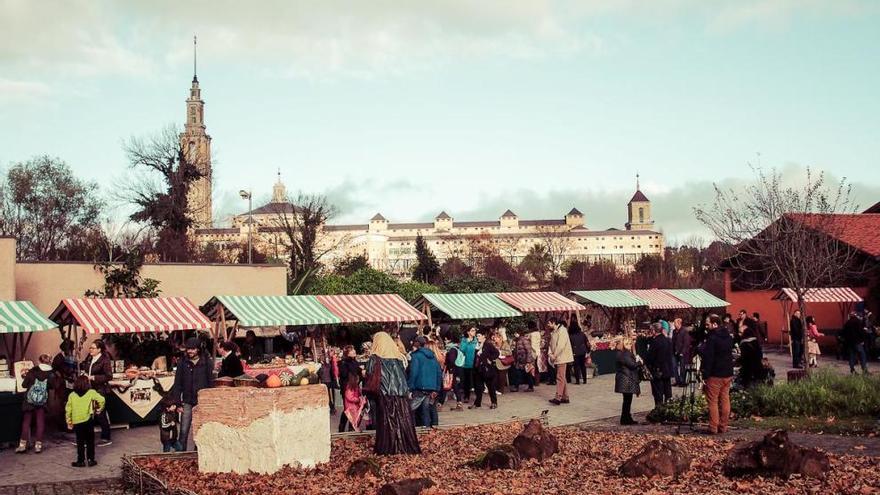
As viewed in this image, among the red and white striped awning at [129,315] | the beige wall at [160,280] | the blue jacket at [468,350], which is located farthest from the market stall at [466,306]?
the red and white striped awning at [129,315]

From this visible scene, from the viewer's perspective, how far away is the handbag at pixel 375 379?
10.8m

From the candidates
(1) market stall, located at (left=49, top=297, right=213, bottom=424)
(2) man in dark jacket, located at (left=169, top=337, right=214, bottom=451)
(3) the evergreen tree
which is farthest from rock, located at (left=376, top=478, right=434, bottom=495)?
(3) the evergreen tree

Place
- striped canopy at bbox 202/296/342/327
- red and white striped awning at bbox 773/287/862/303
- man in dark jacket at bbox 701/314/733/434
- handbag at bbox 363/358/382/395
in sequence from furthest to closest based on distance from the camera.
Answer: red and white striped awning at bbox 773/287/862/303, striped canopy at bbox 202/296/342/327, man in dark jacket at bbox 701/314/733/434, handbag at bbox 363/358/382/395

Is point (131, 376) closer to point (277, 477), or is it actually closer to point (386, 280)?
point (277, 477)

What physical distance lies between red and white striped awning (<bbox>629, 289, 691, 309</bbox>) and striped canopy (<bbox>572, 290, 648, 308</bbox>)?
1.19 feet

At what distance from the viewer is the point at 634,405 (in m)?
16.3

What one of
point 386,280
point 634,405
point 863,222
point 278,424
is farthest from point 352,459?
point 863,222

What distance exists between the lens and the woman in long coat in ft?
35.4

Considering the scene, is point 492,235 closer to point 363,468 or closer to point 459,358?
point 459,358

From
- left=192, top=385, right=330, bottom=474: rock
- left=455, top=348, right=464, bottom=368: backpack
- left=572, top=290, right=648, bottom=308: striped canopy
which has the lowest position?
left=192, top=385, right=330, bottom=474: rock

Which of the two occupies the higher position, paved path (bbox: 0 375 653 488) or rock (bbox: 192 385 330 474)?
rock (bbox: 192 385 330 474)

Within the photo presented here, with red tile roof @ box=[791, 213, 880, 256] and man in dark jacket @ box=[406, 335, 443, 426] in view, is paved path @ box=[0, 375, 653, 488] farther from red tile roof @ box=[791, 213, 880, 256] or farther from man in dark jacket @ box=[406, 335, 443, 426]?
red tile roof @ box=[791, 213, 880, 256]

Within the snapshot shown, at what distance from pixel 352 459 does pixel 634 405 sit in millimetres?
7241

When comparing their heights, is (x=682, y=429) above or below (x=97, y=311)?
below
